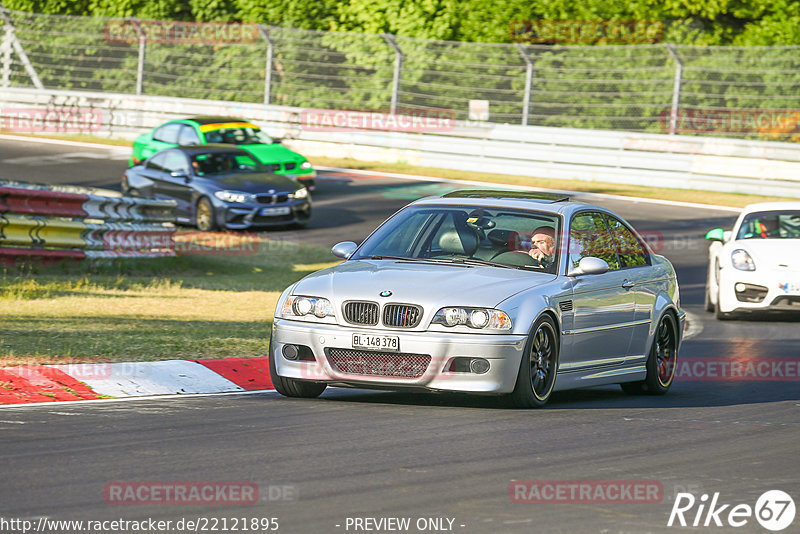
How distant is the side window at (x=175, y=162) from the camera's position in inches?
924

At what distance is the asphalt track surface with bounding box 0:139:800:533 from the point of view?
6.03 meters

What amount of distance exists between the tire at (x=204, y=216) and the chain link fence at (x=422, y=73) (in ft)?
35.3

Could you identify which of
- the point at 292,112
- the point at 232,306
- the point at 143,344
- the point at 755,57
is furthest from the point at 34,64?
the point at 143,344

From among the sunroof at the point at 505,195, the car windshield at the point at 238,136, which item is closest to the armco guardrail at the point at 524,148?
the car windshield at the point at 238,136

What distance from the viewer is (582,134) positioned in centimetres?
2997

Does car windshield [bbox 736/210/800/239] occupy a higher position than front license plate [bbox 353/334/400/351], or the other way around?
front license plate [bbox 353/334/400/351]

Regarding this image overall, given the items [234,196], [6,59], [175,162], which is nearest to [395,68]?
[175,162]

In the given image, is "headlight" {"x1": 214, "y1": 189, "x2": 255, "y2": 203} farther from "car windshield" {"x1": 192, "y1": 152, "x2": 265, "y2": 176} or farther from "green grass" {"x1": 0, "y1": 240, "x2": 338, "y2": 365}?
"green grass" {"x1": 0, "y1": 240, "x2": 338, "y2": 365}

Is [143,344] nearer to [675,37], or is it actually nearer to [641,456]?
[641,456]

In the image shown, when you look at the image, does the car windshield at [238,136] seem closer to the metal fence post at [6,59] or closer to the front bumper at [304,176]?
the front bumper at [304,176]

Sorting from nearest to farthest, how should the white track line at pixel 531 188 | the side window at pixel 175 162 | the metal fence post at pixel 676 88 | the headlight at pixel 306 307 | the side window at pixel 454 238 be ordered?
Answer: the headlight at pixel 306 307
the side window at pixel 454 238
the side window at pixel 175 162
the white track line at pixel 531 188
the metal fence post at pixel 676 88

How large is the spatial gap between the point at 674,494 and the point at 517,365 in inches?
88.8

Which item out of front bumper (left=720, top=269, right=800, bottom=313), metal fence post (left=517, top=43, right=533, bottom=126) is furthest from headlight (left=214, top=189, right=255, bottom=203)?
metal fence post (left=517, top=43, right=533, bottom=126)

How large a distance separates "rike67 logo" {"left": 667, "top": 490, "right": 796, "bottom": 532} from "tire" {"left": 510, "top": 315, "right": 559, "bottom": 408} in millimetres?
2325
